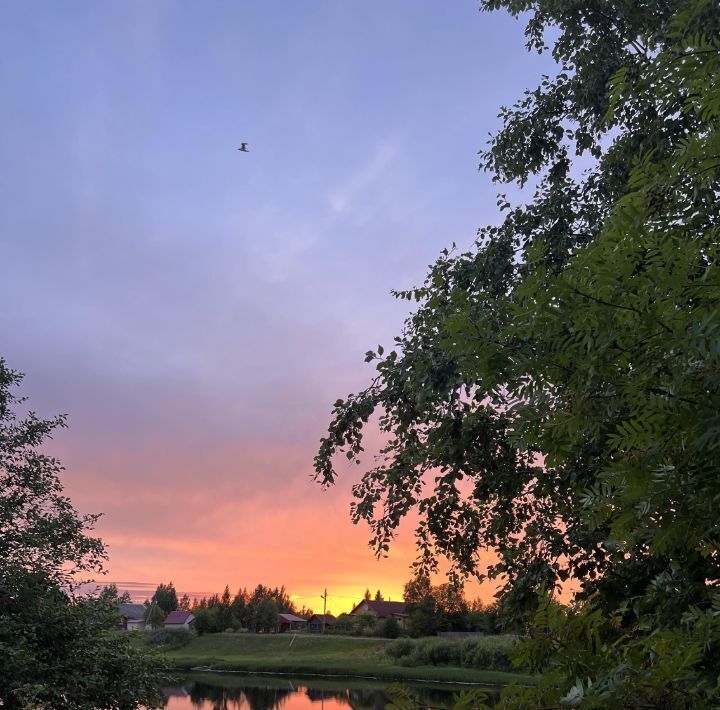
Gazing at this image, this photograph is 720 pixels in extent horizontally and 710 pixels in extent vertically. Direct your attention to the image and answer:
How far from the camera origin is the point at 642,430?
2279 millimetres

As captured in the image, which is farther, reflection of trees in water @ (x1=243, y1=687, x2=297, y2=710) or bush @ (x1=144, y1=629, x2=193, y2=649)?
bush @ (x1=144, y1=629, x2=193, y2=649)

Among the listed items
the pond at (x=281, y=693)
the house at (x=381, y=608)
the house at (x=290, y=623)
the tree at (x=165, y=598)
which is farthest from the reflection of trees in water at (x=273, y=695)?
the tree at (x=165, y=598)

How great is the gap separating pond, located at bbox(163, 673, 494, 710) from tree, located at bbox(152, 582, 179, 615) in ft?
308

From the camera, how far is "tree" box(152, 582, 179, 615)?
14875cm

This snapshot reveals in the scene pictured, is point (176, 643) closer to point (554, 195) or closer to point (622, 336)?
point (554, 195)

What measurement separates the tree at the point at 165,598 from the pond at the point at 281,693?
93.8 meters

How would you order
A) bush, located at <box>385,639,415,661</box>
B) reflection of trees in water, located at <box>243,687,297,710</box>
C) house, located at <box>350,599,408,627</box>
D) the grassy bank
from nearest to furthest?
1. reflection of trees in water, located at <box>243,687,297,710</box>
2. the grassy bank
3. bush, located at <box>385,639,415,661</box>
4. house, located at <box>350,599,408,627</box>

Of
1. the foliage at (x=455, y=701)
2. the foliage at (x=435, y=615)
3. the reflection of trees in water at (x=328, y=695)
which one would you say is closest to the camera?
the foliage at (x=455, y=701)

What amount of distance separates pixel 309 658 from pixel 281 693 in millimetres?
21147

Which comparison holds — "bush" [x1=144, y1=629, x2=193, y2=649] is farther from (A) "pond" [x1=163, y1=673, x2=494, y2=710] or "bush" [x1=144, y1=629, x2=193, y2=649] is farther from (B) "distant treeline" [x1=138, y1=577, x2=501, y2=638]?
(A) "pond" [x1=163, y1=673, x2=494, y2=710]

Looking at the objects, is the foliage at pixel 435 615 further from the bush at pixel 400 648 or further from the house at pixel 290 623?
the house at pixel 290 623

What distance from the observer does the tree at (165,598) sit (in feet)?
488

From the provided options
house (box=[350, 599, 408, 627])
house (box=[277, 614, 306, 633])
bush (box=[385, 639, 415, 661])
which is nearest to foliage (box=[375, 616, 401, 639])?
bush (box=[385, 639, 415, 661])

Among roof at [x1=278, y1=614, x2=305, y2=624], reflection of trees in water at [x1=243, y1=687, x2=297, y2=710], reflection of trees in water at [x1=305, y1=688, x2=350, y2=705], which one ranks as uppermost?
roof at [x1=278, y1=614, x2=305, y2=624]
